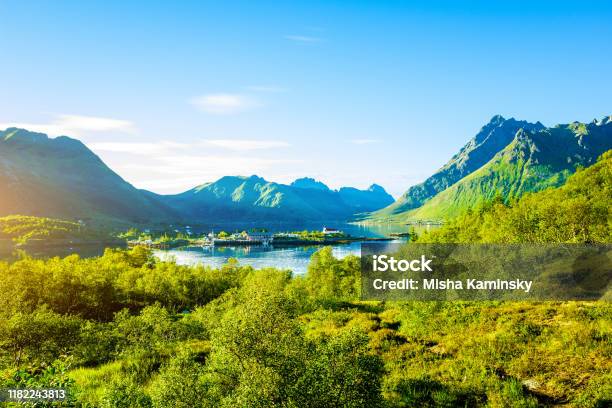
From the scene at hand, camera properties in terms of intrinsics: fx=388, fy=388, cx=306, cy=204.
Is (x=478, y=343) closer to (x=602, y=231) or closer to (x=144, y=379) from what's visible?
(x=144, y=379)

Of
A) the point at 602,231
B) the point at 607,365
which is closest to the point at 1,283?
the point at 607,365

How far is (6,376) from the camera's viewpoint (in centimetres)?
1491

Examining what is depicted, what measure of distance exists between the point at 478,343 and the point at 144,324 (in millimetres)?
34866

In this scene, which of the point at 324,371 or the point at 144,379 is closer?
the point at 324,371

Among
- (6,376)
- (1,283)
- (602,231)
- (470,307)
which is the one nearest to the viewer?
(6,376)

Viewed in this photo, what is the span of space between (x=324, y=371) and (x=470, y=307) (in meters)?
30.2

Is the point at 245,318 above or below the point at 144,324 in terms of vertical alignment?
above

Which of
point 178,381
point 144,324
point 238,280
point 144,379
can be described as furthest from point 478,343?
point 238,280

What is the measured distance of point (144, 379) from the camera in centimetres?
2831

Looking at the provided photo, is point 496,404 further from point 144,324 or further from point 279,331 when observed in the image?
point 144,324

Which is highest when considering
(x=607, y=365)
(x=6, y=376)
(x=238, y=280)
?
(x=6, y=376)

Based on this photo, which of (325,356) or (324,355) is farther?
(324,355)

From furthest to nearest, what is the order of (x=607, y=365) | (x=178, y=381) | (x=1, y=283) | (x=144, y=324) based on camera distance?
(x=1, y=283), (x=144, y=324), (x=607, y=365), (x=178, y=381)

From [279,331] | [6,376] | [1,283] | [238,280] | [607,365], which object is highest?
[279,331]
